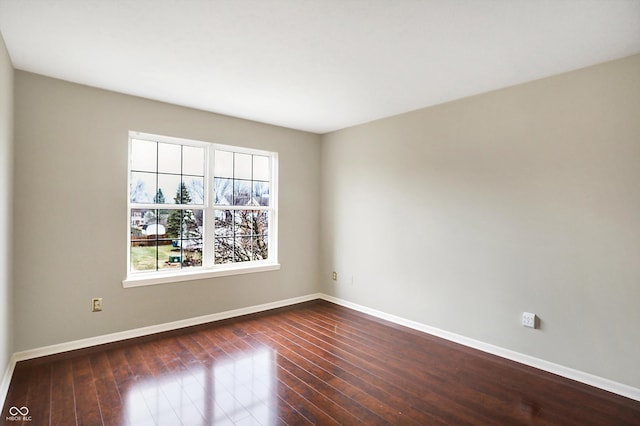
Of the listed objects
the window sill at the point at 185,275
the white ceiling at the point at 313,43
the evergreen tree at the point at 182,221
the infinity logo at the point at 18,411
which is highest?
the white ceiling at the point at 313,43

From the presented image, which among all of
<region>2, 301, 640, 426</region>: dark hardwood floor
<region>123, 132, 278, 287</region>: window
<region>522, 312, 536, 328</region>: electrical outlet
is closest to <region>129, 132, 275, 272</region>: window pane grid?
<region>123, 132, 278, 287</region>: window

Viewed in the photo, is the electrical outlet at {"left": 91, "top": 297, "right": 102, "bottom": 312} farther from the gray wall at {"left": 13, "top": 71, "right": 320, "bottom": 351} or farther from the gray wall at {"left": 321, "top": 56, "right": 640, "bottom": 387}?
the gray wall at {"left": 321, "top": 56, "right": 640, "bottom": 387}

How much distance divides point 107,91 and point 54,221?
1.35 meters

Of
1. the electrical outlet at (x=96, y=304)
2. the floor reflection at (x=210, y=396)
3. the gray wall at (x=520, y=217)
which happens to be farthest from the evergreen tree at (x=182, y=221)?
the gray wall at (x=520, y=217)

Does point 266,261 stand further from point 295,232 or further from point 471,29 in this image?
point 471,29

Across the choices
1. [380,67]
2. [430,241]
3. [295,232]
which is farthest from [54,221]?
[430,241]

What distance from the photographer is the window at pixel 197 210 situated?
3.61m

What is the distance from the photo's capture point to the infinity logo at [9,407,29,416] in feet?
7.06

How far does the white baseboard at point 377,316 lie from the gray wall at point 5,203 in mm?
220

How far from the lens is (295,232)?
15.9 ft

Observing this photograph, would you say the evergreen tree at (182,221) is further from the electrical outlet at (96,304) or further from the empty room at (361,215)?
the electrical outlet at (96,304)

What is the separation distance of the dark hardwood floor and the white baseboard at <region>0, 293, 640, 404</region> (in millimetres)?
72

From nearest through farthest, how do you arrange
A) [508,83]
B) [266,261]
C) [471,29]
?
[471,29] < [508,83] < [266,261]

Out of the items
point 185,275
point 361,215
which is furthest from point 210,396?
point 361,215
